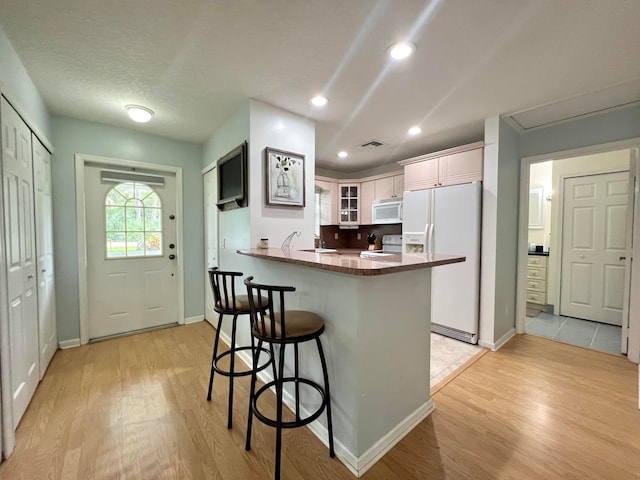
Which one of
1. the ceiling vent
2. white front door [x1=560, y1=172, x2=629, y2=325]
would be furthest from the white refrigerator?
white front door [x1=560, y1=172, x2=629, y2=325]

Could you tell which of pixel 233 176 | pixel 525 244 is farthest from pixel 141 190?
pixel 525 244

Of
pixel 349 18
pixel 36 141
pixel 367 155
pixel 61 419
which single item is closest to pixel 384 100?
pixel 349 18

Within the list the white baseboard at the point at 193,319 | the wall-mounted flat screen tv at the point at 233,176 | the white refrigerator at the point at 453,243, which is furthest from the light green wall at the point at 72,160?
the white refrigerator at the point at 453,243

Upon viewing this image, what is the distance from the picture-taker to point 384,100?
7.82ft

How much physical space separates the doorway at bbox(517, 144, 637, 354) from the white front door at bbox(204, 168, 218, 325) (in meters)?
3.65

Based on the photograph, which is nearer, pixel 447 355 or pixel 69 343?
pixel 447 355

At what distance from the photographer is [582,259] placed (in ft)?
12.0

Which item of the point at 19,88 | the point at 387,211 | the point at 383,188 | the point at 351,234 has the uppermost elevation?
the point at 19,88

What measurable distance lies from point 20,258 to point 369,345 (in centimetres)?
239

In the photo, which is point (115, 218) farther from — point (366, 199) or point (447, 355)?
point (447, 355)

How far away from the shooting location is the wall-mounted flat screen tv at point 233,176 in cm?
246

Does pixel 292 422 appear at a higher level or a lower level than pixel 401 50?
lower

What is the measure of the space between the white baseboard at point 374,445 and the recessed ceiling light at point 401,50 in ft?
7.65

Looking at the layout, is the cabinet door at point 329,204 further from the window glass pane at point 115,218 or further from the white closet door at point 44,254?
the white closet door at point 44,254
